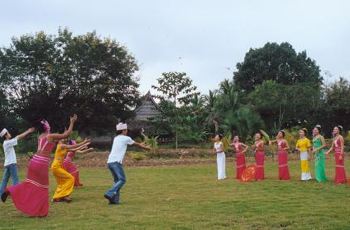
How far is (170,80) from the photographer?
157ft

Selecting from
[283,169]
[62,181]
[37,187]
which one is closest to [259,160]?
[283,169]

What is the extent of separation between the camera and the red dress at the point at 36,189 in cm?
1212

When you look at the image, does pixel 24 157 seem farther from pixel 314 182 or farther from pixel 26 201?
pixel 26 201

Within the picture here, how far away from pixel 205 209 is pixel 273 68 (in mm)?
50131

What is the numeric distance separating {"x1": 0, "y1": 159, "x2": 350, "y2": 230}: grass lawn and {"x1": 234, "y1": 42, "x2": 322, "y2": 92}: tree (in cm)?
4321

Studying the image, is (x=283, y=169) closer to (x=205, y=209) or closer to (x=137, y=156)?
(x=205, y=209)

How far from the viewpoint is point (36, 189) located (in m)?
12.3

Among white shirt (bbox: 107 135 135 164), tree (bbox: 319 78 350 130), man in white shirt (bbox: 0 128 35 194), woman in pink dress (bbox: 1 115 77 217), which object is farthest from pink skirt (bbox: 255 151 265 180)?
tree (bbox: 319 78 350 130)

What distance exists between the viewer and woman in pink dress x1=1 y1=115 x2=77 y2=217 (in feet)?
39.8

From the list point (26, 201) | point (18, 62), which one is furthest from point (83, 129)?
point (26, 201)

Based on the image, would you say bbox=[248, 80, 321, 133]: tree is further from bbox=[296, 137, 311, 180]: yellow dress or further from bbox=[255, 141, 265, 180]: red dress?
bbox=[296, 137, 311, 180]: yellow dress

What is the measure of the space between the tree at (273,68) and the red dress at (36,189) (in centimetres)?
4923

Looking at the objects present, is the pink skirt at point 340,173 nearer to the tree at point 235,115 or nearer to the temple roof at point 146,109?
the tree at point 235,115

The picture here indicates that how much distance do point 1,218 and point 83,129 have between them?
1470 inches
